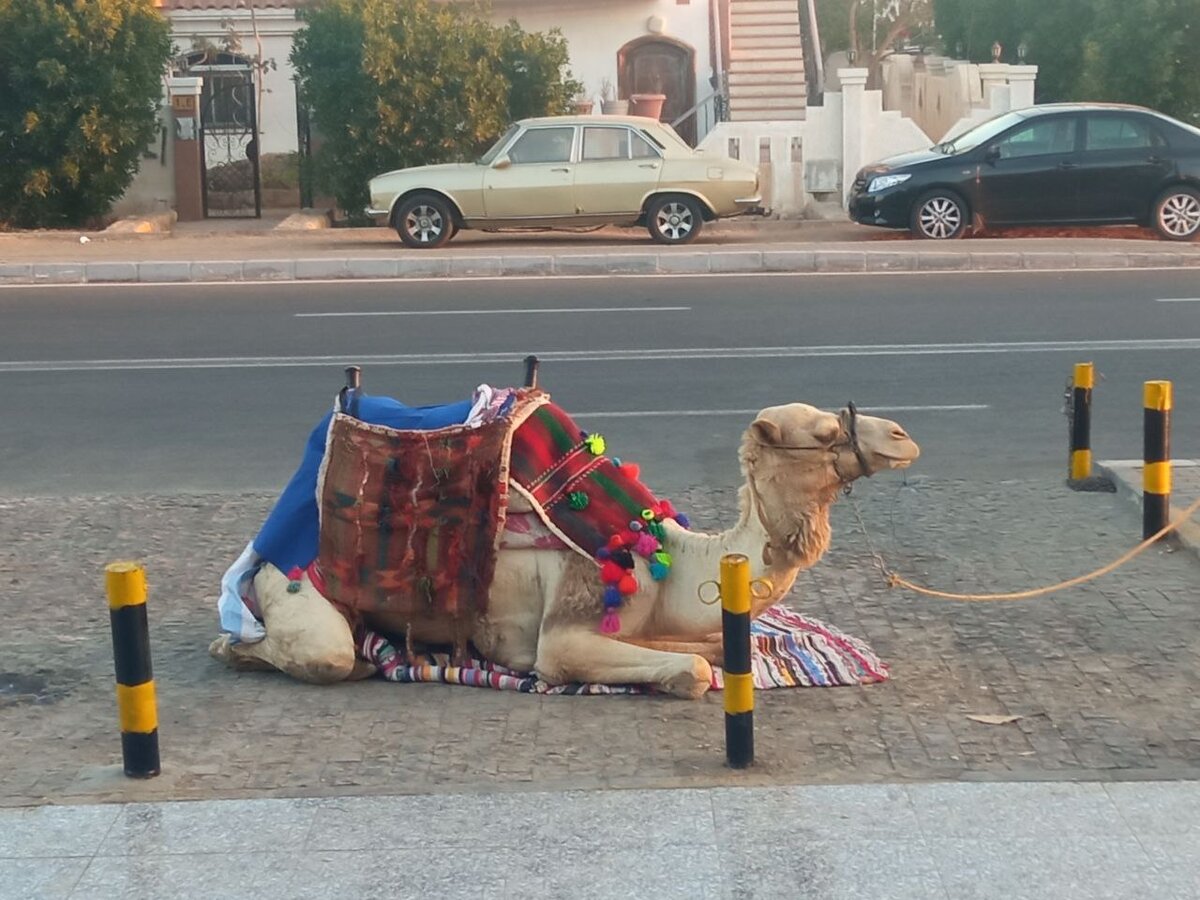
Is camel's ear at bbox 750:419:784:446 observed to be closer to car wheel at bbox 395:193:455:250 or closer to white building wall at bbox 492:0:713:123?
car wheel at bbox 395:193:455:250

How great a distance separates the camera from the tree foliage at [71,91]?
2527 centimetres

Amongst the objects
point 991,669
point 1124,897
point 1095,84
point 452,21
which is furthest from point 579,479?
point 1095,84

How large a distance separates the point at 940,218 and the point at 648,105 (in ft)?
28.9

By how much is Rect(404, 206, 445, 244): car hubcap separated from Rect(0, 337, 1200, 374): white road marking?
7.96m

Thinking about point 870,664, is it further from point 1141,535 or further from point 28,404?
point 28,404

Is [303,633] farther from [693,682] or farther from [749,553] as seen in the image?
[749,553]

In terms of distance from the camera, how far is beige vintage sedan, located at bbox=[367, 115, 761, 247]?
72.2ft

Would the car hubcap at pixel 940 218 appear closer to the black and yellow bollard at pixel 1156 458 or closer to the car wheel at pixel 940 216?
the car wheel at pixel 940 216

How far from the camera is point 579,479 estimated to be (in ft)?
21.2

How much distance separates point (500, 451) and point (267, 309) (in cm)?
1156

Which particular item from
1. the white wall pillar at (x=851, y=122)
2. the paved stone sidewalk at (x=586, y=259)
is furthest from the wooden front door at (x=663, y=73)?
the paved stone sidewalk at (x=586, y=259)

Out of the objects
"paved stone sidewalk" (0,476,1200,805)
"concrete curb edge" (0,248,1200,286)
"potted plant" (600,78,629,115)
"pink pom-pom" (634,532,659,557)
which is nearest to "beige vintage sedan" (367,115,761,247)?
"concrete curb edge" (0,248,1200,286)

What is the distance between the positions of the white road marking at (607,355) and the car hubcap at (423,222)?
796 cm

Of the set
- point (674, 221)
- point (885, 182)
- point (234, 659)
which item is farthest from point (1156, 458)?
point (674, 221)
